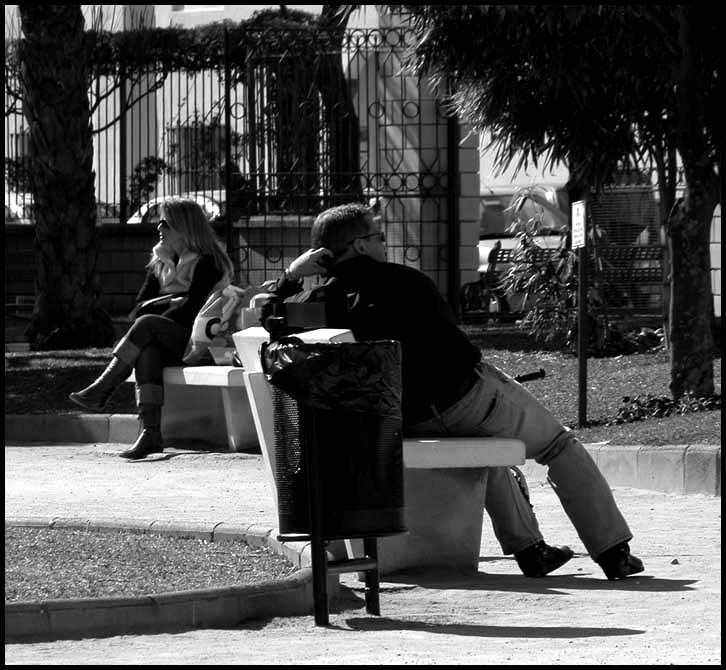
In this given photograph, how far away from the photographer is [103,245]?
1019 inches

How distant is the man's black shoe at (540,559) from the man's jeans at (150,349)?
4821mm

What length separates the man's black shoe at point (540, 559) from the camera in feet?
22.8

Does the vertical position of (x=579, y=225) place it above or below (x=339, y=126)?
below

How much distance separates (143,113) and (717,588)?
956 inches

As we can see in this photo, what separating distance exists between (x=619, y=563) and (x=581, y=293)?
495cm

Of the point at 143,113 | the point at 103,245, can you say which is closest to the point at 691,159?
the point at 103,245

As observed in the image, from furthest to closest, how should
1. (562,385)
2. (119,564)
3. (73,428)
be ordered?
(562,385), (73,428), (119,564)

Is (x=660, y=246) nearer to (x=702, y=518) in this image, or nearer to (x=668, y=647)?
(x=702, y=518)

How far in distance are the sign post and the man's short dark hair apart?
15.4 ft

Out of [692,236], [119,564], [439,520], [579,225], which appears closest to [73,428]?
[579,225]

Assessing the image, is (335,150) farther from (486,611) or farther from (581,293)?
(486,611)

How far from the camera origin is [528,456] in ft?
22.9

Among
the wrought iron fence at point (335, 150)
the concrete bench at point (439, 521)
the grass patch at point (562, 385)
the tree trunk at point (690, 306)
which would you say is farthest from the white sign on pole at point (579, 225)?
the wrought iron fence at point (335, 150)

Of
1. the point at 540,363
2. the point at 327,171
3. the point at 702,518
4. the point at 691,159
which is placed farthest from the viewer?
the point at 327,171
